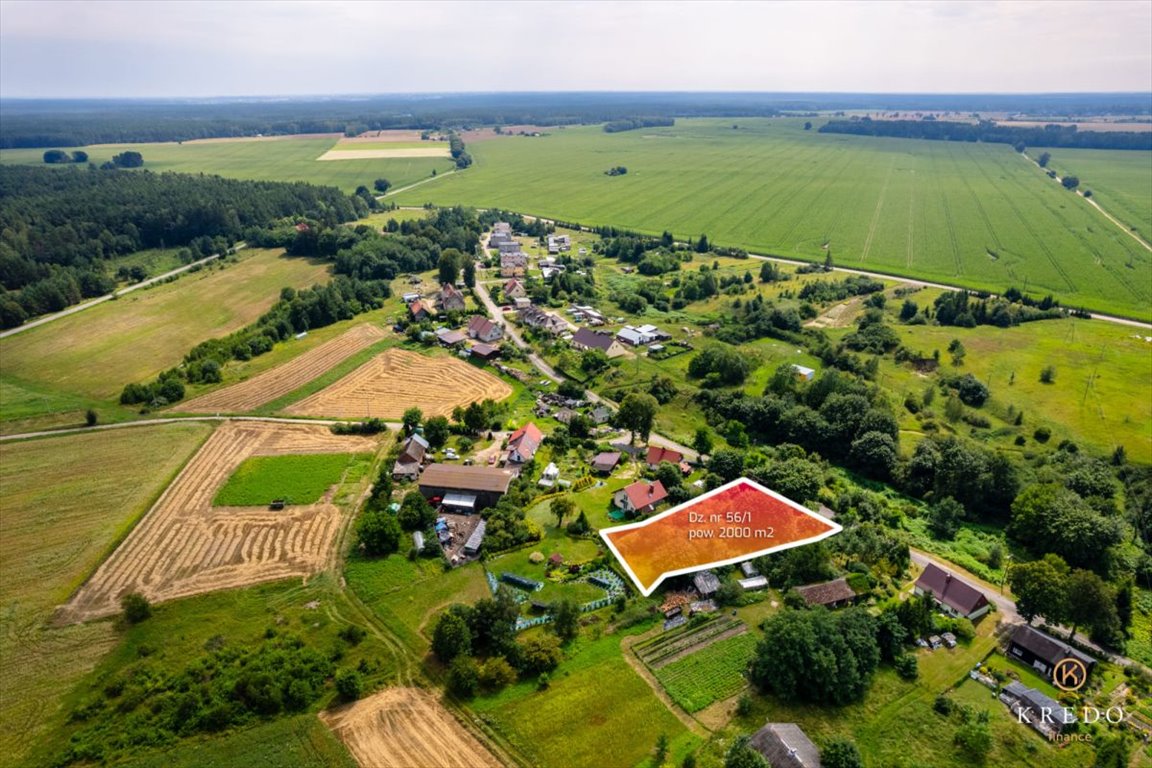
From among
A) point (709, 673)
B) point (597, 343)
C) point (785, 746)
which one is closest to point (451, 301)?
point (597, 343)

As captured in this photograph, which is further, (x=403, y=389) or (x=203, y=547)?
(x=403, y=389)

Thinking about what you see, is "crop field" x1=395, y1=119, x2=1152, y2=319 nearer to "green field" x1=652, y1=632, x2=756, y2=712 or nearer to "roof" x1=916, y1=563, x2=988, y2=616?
"roof" x1=916, y1=563, x2=988, y2=616

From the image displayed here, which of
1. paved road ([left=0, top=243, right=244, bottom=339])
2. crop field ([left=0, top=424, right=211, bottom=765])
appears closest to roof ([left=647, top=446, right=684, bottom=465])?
crop field ([left=0, top=424, right=211, bottom=765])

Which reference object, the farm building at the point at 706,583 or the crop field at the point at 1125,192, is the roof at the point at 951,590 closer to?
the farm building at the point at 706,583

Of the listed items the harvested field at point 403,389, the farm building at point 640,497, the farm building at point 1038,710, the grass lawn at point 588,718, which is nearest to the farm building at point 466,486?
the farm building at point 640,497

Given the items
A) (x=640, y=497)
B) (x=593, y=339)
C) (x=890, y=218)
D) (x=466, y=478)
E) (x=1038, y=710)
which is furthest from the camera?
(x=890, y=218)

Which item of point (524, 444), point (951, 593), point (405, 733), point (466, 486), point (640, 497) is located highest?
point (524, 444)

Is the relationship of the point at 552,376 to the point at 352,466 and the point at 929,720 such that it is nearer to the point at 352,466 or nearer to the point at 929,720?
the point at 352,466

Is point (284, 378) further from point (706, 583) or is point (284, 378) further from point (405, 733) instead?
point (706, 583)
